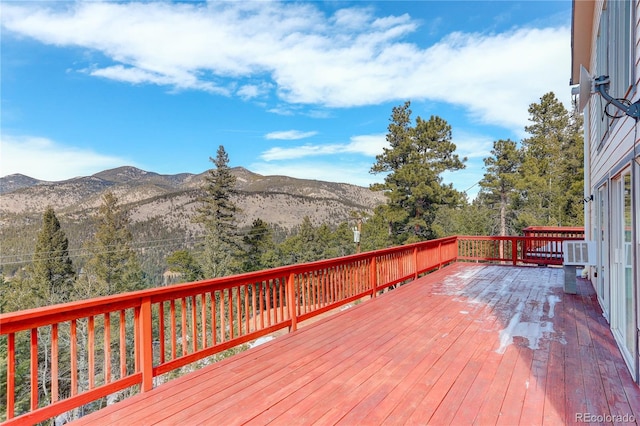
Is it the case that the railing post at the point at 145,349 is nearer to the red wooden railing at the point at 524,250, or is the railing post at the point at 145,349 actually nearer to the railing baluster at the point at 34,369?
the railing baluster at the point at 34,369

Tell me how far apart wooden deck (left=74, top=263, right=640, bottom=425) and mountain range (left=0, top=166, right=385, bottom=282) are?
2750 cm

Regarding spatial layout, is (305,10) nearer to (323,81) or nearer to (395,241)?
(323,81)

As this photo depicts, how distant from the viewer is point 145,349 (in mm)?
2549

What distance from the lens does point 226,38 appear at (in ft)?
30.9

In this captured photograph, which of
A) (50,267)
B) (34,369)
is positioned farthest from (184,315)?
(50,267)

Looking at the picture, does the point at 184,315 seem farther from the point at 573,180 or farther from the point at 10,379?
the point at 573,180

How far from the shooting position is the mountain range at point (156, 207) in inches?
1638

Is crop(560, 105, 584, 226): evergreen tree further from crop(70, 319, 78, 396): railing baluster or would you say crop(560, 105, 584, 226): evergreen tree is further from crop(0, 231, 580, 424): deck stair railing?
crop(70, 319, 78, 396): railing baluster

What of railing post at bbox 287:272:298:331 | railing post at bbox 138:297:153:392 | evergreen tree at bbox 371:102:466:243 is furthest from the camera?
evergreen tree at bbox 371:102:466:243

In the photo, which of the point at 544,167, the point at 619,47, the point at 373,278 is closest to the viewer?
the point at 619,47

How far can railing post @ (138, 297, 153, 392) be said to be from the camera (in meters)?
2.52

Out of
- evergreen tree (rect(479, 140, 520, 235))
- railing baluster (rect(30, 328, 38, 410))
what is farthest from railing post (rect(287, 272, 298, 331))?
evergreen tree (rect(479, 140, 520, 235))

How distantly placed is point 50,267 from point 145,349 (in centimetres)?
3373

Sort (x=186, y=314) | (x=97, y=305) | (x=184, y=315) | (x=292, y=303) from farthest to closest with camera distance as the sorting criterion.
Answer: (x=292, y=303) → (x=186, y=314) → (x=184, y=315) → (x=97, y=305)
